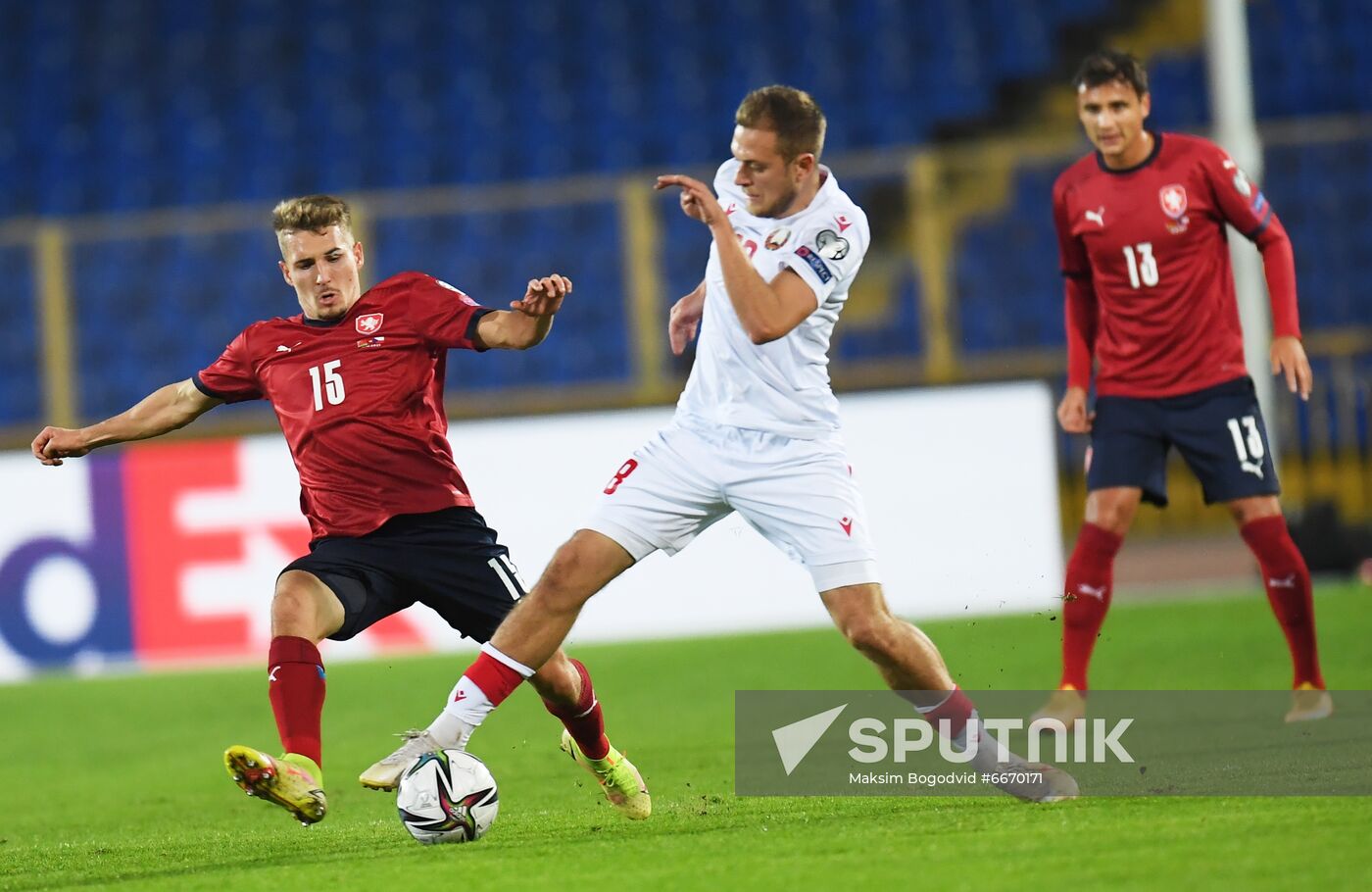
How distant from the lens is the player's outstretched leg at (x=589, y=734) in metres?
5.05

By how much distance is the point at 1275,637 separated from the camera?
28.4 feet

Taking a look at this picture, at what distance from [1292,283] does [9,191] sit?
11576 mm

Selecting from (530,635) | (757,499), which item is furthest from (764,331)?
(530,635)

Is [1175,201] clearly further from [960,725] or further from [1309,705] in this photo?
[960,725]

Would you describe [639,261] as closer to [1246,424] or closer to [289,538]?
[289,538]

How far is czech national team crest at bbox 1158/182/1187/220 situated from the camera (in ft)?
20.7

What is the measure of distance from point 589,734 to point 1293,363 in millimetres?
2459

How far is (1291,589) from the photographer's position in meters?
6.37

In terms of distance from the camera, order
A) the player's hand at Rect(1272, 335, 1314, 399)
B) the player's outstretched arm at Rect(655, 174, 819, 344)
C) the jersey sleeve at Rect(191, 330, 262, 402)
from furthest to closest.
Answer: the player's hand at Rect(1272, 335, 1314, 399) → the jersey sleeve at Rect(191, 330, 262, 402) → the player's outstretched arm at Rect(655, 174, 819, 344)

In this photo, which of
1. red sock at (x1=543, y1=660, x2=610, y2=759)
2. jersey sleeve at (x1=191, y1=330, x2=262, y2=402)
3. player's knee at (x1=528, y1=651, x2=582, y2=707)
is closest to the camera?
player's knee at (x1=528, y1=651, x2=582, y2=707)

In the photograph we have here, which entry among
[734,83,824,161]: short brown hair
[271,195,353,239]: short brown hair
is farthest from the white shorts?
[271,195,353,239]: short brown hair

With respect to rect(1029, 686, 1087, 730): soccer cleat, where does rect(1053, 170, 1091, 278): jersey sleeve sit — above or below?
above

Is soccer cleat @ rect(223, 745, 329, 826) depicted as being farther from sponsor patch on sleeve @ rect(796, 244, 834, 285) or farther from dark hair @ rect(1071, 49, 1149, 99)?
dark hair @ rect(1071, 49, 1149, 99)

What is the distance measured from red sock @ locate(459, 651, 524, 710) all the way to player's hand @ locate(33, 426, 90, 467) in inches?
53.6
